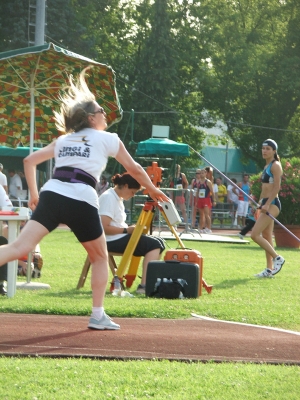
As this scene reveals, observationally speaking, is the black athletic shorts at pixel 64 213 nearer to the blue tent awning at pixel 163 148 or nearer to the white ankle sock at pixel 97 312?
the white ankle sock at pixel 97 312

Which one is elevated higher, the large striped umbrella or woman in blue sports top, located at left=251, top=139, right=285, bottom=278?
the large striped umbrella

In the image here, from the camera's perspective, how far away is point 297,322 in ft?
25.3

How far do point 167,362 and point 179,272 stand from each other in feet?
12.8

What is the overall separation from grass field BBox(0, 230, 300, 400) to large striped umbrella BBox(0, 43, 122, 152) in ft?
6.57

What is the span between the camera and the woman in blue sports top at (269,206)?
41.4ft

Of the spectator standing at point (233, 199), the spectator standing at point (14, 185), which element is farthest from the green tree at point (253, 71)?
the spectator standing at point (14, 185)

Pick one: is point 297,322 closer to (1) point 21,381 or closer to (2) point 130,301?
(2) point 130,301

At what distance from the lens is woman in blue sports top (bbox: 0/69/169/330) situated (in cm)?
647

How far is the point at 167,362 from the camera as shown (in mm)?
5508

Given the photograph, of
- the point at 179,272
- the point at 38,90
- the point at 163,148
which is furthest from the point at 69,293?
the point at 163,148

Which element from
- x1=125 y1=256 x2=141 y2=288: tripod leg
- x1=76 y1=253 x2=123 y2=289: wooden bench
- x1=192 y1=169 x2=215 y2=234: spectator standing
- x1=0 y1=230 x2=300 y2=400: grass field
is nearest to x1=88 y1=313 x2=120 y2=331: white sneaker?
x1=0 y1=230 x2=300 y2=400: grass field

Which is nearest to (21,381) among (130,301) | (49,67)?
(130,301)

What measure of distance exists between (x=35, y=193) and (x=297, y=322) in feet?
8.27

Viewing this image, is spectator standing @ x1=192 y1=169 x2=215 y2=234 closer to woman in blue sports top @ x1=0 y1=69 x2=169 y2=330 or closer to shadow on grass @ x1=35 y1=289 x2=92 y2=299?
shadow on grass @ x1=35 y1=289 x2=92 y2=299
